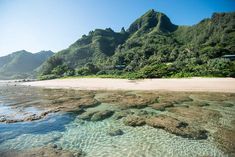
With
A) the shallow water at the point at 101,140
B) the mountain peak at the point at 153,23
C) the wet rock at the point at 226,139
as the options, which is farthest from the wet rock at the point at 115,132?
the mountain peak at the point at 153,23

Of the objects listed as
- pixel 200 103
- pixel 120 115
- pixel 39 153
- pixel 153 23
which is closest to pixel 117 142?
pixel 39 153

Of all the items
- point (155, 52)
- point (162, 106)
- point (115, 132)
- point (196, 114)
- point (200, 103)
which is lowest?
point (115, 132)

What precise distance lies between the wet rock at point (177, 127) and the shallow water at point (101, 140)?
1.48 ft

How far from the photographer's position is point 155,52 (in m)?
81.4

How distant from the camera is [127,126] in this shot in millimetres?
13156

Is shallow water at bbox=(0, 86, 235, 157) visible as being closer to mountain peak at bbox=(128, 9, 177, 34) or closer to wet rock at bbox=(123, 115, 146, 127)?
wet rock at bbox=(123, 115, 146, 127)

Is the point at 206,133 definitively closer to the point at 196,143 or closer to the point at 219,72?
the point at 196,143

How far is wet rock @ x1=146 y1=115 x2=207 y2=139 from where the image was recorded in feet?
36.7

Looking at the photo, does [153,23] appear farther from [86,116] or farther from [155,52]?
[86,116]

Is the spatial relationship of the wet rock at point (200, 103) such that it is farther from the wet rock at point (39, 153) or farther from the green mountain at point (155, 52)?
the green mountain at point (155, 52)

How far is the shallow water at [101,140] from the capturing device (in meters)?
9.39

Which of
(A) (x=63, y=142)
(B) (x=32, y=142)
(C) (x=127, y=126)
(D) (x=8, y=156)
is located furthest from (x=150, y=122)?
(D) (x=8, y=156)

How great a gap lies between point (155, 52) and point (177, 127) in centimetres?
7124

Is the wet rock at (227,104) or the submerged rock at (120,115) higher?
the wet rock at (227,104)
